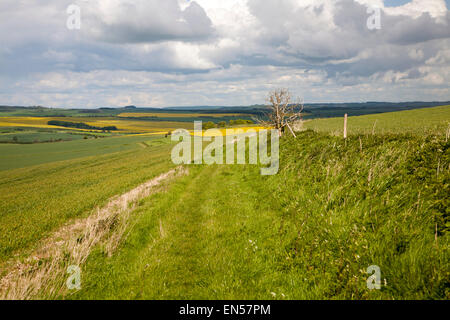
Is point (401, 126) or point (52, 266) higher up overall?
point (401, 126)

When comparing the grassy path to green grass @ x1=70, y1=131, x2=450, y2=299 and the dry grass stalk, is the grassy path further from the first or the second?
the dry grass stalk

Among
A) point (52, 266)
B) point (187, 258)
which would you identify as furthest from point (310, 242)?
point (52, 266)

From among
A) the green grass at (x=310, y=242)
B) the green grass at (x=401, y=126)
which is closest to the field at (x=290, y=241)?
the green grass at (x=310, y=242)

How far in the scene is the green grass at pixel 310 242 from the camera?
466cm

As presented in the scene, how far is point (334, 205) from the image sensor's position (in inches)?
289

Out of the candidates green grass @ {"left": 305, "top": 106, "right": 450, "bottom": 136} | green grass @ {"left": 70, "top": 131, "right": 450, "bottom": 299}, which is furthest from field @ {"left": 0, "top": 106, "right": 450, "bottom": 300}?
green grass @ {"left": 305, "top": 106, "right": 450, "bottom": 136}

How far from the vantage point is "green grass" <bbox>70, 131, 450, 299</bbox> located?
466 centimetres

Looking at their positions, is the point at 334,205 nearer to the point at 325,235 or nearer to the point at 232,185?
the point at 325,235

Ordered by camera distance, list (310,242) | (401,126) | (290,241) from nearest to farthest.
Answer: (310,242) < (290,241) < (401,126)

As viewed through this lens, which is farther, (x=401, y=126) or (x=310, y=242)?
(x=401, y=126)

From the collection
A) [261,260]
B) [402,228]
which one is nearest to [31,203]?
[261,260]

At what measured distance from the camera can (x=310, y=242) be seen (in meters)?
6.16

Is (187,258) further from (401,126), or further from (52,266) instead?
(401,126)
